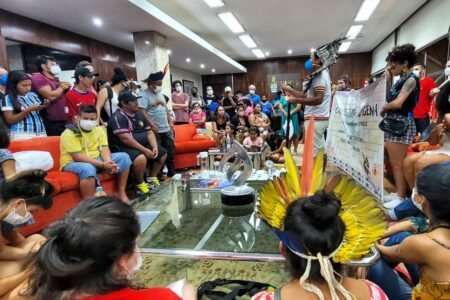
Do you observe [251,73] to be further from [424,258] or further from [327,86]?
[424,258]

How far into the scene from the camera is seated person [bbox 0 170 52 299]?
1229mm

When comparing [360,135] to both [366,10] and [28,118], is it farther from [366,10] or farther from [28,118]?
[366,10]

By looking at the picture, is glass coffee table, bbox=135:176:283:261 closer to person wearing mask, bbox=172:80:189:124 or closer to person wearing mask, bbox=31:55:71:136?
person wearing mask, bbox=31:55:71:136

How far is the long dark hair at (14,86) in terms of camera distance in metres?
2.52

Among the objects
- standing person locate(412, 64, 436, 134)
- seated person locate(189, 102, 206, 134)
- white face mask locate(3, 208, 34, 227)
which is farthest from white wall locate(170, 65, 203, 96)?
white face mask locate(3, 208, 34, 227)

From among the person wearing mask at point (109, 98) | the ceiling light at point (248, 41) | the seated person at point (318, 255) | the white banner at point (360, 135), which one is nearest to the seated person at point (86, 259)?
the seated person at point (318, 255)

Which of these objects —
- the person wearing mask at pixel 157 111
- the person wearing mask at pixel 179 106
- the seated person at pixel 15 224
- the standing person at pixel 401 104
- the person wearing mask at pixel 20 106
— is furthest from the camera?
the person wearing mask at pixel 179 106

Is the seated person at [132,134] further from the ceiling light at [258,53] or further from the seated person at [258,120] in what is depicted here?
the ceiling light at [258,53]

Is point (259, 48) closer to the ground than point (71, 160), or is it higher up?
higher up

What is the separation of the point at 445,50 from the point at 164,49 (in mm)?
5001

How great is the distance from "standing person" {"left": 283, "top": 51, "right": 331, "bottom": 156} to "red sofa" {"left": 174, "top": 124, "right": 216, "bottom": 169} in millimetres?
2139

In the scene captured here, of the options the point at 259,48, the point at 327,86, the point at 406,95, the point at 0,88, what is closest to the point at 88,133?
the point at 0,88

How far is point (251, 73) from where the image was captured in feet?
36.8

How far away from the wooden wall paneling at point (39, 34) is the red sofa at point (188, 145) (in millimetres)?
2481
